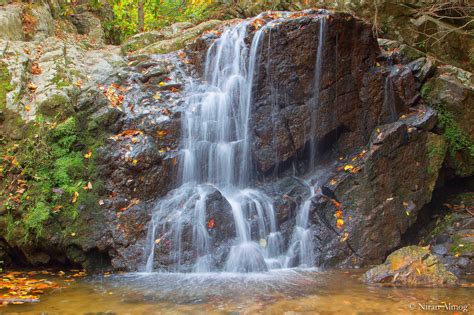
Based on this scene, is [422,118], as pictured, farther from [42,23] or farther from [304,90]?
[42,23]

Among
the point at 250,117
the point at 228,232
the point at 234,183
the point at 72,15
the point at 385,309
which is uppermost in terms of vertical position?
the point at 72,15

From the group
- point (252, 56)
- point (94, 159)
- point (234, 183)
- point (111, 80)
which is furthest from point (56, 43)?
point (234, 183)

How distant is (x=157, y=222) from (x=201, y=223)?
0.77m

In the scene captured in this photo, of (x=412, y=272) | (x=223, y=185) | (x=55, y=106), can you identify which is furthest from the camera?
(x=223, y=185)

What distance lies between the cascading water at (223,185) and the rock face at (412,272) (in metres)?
1.52

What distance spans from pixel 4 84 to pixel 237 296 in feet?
20.5

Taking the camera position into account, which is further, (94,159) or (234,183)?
(234,183)

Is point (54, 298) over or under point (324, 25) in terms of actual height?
under

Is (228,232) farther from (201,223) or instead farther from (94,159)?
(94,159)

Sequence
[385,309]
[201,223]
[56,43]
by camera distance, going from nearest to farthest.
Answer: [385,309]
[201,223]
[56,43]

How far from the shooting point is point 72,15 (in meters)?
15.1

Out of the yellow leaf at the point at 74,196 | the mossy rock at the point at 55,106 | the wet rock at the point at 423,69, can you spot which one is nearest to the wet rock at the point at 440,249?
the wet rock at the point at 423,69

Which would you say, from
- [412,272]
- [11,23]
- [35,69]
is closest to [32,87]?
[35,69]

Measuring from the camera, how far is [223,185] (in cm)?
791
